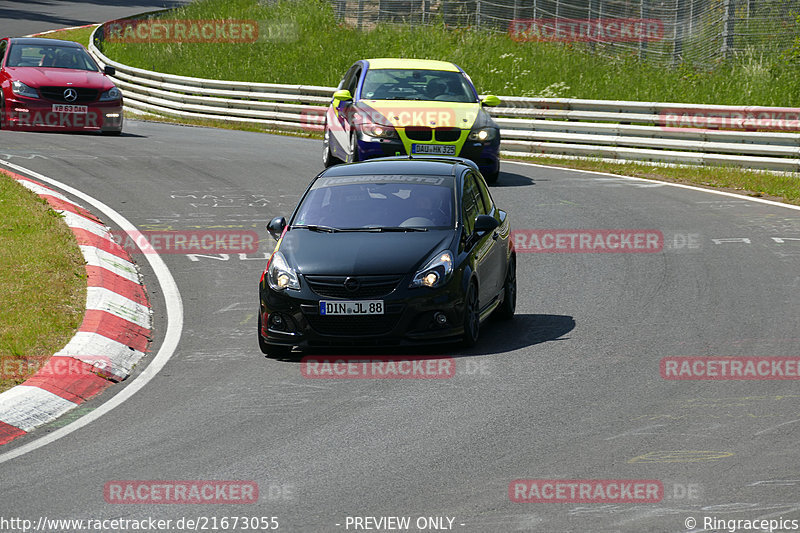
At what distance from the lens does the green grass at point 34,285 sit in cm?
970

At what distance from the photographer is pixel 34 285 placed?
37.8 ft

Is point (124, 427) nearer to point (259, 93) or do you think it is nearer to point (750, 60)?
point (750, 60)

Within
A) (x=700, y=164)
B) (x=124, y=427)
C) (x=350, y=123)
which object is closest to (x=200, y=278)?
(x=124, y=427)

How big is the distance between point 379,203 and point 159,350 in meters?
2.25

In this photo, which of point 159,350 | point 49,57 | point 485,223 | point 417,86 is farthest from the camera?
point 49,57

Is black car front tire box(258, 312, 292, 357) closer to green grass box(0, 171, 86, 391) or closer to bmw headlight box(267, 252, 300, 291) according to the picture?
bmw headlight box(267, 252, 300, 291)

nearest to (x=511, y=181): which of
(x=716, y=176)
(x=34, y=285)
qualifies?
(x=716, y=176)

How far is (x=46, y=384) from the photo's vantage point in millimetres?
8898

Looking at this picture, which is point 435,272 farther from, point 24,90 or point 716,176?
point 24,90

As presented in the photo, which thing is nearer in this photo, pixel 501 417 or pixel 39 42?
pixel 501 417

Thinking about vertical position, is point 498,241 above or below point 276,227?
below

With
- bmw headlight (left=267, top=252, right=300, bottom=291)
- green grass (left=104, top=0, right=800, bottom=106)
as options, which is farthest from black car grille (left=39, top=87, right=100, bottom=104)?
bmw headlight (left=267, top=252, right=300, bottom=291)

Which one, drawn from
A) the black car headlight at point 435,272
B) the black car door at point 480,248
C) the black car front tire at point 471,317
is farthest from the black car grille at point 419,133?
the black car headlight at point 435,272

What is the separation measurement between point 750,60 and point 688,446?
2103 centimetres
